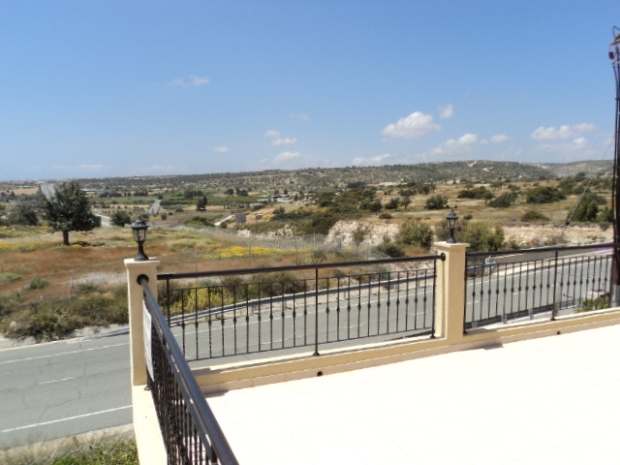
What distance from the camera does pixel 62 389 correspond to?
11.8 meters

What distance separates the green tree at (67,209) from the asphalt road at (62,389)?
3040 centimetres

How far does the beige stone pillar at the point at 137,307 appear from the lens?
4.48 metres

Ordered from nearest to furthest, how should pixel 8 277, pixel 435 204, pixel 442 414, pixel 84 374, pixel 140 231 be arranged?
pixel 442 414 < pixel 140 231 < pixel 84 374 < pixel 8 277 < pixel 435 204

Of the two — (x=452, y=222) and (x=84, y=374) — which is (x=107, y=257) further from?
(x=452, y=222)

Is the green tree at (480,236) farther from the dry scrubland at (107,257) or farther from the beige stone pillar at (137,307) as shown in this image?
the beige stone pillar at (137,307)

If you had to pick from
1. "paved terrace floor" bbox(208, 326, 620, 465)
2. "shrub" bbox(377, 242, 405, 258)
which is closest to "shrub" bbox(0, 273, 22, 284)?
"shrub" bbox(377, 242, 405, 258)

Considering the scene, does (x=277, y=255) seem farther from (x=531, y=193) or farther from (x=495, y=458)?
(x=531, y=193)

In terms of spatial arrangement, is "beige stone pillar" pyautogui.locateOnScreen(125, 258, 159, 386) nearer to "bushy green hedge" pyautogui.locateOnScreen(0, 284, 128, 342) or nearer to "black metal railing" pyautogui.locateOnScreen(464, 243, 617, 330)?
"black metal railing" pyautogui.locateOnScreen(464, 243, 617, 330)

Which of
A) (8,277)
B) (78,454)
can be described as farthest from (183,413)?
(8,277)

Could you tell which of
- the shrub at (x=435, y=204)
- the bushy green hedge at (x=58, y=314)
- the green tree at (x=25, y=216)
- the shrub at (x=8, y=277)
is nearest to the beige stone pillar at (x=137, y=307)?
the bushy green hedge at (x=58, y=314)

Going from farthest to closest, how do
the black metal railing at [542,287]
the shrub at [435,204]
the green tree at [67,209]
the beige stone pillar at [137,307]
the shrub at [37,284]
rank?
1. the shrub at [435,204]
2. the green tree at [67,209]
3. the shrub at [37,284]
4. the black metal railing at [542,287]
5. the beige stone pillar at [137,307]

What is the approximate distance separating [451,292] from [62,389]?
10.2 metres

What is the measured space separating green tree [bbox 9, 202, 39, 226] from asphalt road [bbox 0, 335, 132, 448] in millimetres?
47965

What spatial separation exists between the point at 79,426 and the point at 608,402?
921 centimetres
